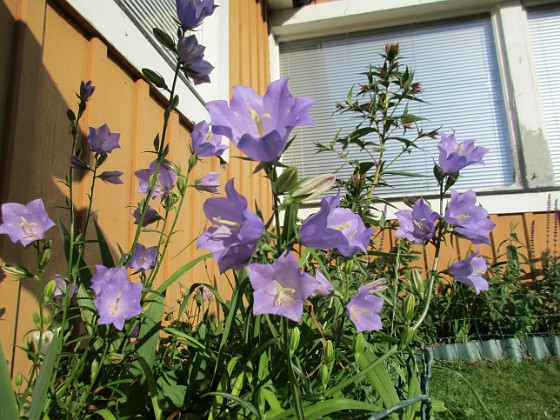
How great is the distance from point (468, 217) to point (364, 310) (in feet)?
1.05

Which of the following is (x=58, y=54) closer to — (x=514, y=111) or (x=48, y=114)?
(x=48, y=114)

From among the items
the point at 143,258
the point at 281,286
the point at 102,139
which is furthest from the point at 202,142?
the point at 281,286

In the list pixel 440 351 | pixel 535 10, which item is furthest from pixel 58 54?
pixel 535 10

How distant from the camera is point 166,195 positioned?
1201mm

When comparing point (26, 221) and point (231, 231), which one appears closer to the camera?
point (231, 231)

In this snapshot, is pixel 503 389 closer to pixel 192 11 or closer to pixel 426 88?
A: pixel 192 11

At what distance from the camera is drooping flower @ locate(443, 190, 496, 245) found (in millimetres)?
982

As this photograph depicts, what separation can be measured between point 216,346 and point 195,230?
1.37m

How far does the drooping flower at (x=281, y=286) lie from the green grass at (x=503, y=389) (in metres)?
1.06

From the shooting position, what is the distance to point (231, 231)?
643mm

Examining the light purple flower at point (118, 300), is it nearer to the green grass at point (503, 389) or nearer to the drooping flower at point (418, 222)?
the drooping flower at point (418, 222)

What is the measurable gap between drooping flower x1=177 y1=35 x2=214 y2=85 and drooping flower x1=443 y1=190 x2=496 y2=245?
63 centimetres

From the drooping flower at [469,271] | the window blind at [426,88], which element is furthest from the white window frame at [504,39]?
the drooping flower at [469,271]

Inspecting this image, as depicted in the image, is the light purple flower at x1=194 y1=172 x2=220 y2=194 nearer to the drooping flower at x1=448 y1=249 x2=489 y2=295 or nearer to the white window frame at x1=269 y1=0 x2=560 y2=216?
the drooping flower at x1=448 y1=249 x2=489 y2=295
